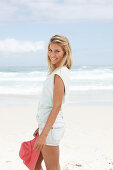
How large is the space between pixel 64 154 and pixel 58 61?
9.47 feet

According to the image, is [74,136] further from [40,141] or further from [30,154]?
[40,141]

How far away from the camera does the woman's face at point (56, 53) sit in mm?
2398

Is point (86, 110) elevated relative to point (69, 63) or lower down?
lower down

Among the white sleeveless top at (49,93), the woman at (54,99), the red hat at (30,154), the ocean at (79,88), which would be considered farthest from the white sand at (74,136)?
the ocean at (79,88)

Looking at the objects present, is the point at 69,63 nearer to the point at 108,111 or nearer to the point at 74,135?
the point at 74,135

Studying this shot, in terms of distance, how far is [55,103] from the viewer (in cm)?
227

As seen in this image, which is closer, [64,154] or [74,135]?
[64,154]

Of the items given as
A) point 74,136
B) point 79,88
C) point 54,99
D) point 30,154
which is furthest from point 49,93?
point 79,88

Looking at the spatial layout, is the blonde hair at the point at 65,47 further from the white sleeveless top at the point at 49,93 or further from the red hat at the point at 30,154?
the red hat at the point at 30,154

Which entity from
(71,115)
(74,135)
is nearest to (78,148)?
(74,135)

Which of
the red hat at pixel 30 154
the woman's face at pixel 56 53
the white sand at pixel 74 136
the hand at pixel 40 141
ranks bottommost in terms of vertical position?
the white sand at pixel 74 136

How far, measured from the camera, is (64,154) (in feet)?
16.4

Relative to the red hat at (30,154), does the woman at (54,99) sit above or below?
above

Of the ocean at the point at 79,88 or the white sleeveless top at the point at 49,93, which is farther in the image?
the ocean at the point at 79,88
